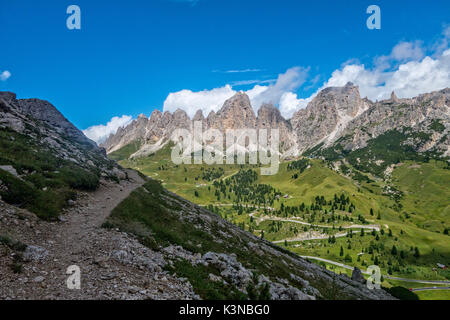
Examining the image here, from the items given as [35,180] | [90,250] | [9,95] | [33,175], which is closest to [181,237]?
[90,250]

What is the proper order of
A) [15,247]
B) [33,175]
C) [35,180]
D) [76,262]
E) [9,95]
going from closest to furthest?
[15,247]
[76,262]
[35,180]
[33,175]
[9,95]

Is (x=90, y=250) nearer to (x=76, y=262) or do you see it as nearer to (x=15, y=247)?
(x=76, y=262)

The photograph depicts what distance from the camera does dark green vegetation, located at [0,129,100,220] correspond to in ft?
85.3

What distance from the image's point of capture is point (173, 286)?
19469 millimetres

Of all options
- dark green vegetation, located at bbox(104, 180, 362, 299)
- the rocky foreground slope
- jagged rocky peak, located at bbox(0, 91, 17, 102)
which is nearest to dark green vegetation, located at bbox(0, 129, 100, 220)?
the rocky foreground slope

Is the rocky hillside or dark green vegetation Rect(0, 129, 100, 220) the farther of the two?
Answer: the rocky hillside

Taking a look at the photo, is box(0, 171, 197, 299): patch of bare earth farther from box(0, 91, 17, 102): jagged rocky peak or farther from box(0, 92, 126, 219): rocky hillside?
box(0, 91, 17, 102): jagged rocky peak

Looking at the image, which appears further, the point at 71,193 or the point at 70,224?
the point at 71,193

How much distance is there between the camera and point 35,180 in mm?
31609

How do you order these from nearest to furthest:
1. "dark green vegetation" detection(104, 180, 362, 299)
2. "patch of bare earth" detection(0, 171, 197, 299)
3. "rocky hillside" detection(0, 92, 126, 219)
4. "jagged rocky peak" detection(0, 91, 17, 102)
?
"patch of bare earth" detection(0, 171, 197, 299) → "dark green vegetation" detection(104, 180, 362, 299) → "rocky hillside" detection(0, 92, 126, 219) → "jagged rocky peak" detection(0, 91, 17, 102)

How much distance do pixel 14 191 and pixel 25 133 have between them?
122 ft
